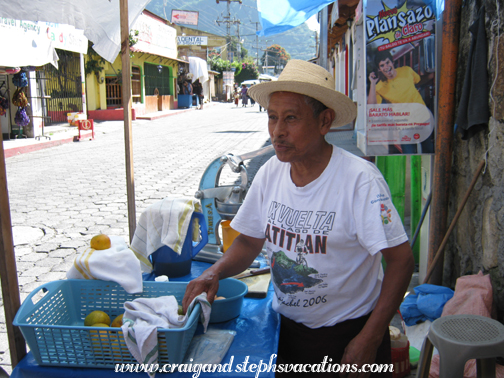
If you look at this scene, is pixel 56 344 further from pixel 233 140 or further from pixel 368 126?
pixel 233 140

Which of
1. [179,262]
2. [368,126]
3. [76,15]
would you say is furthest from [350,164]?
[76,15]

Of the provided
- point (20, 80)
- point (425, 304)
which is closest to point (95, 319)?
point (425, 304)

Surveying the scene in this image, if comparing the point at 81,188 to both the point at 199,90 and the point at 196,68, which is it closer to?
the point at 196,68

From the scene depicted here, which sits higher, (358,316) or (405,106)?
(405,106)

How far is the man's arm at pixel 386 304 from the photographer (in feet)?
5.39

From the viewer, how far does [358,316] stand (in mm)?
1750

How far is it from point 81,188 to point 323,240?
21.4ft

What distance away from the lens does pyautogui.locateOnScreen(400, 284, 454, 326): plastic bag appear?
2922mm

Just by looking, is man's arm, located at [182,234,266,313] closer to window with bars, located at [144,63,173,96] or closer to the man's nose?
the man's nose

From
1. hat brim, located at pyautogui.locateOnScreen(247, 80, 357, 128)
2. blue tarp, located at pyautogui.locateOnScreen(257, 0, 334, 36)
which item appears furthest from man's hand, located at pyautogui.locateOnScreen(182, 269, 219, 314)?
blue tarp, located at pyautogui.locateOnScreen(257, 0, 334, 36)

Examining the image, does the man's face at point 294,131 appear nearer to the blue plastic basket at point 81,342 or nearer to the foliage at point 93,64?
the blue plastic basket at point 81,342

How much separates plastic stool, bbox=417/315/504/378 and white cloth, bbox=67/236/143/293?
1215mm

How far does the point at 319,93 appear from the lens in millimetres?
1806

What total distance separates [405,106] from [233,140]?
33.7 feet
